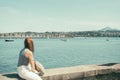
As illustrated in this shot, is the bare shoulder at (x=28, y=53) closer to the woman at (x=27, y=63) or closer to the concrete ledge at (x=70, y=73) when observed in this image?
the woman at (x=27, y=63)

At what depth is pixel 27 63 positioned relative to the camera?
765cm

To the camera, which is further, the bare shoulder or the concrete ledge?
the concrete ledge

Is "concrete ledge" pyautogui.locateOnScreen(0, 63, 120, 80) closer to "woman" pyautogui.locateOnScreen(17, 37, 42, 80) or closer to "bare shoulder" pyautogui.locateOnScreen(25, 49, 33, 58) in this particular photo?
"woman" pyautogui.locateOnScreen(17, 37, 42, 80)

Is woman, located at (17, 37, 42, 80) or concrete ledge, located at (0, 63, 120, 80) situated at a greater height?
woman, located at (17, 37, 42, 80)

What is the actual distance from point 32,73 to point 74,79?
185 cm

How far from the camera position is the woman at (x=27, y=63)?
7551 mm

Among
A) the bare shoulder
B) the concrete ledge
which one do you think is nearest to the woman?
the bare shoulder

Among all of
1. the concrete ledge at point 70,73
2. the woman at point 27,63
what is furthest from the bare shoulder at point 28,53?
the concrete ledge at point 70,73

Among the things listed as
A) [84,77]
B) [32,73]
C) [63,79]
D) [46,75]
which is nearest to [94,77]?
[84,77]

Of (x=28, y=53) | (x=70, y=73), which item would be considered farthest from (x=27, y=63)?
(x=70, y=73)

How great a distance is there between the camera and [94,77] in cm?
952

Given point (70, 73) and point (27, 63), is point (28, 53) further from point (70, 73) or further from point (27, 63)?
point (70, 73)

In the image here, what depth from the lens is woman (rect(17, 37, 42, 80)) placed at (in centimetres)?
755

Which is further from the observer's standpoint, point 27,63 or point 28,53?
point 27,63
